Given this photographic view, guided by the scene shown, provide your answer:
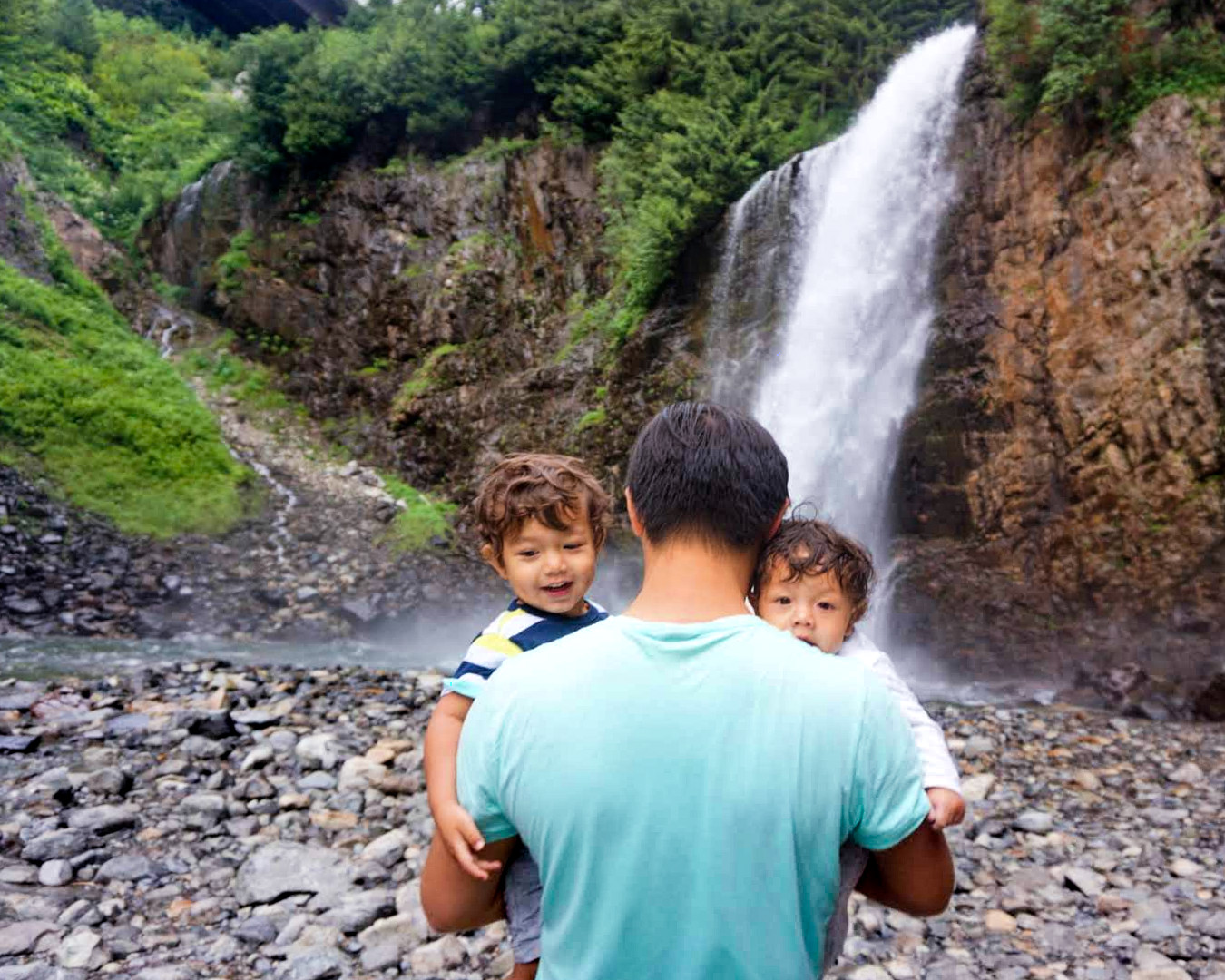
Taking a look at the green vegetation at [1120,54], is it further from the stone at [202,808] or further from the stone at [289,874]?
the stone at [202,808]

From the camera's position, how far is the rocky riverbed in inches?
130

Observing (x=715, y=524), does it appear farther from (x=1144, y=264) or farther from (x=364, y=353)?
(x=364, y=353)

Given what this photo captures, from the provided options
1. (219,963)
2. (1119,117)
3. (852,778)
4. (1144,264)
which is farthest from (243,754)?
(1119,117)

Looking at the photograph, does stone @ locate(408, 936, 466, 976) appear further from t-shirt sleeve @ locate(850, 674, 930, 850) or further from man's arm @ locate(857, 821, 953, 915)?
t-shirt sleeve @ locate(850, 674, 930, 850)

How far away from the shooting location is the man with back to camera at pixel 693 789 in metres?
1.16

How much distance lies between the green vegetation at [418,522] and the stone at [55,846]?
32.1ft

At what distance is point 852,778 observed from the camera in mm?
1177

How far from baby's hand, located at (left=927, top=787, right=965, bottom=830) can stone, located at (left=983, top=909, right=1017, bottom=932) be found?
9.26 feet

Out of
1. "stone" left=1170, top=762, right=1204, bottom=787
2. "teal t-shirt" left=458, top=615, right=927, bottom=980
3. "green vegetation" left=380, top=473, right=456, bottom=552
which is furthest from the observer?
"green vegetation" left=380, top=473, right=456, bottom=552

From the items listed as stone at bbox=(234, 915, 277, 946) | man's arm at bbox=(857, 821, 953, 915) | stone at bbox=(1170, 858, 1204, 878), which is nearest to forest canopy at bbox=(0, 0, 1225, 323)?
stone at bbox=(1170, 858, 1204, 878)

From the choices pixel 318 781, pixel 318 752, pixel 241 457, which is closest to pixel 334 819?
pixel 318 781

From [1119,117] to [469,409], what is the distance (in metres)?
11.1

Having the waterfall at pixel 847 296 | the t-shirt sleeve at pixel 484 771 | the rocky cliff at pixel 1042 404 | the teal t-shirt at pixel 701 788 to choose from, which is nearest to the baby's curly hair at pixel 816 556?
the teal t-shirt at pixel 701 788

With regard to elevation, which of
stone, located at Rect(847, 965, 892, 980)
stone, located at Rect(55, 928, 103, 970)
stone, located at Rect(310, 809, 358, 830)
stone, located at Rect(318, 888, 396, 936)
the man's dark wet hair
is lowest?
stone, located at Rect(55, 928, 103, 970)
